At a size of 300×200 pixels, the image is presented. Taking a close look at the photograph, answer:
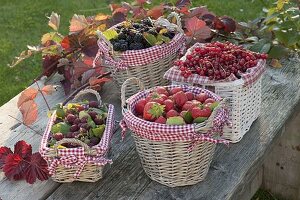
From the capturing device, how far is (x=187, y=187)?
1687 mm

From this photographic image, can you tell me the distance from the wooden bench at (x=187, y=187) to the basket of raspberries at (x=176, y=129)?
5 cm

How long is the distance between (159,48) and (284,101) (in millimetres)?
517

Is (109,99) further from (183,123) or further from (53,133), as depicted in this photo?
(183,123)

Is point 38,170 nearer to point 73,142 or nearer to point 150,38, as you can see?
point 73,142

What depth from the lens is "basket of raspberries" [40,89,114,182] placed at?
1615 mm

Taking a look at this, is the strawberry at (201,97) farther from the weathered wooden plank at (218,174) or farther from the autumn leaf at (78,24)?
the autumn leaf at (78,24)

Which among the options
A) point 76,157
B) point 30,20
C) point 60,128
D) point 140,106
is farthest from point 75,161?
point 30,20

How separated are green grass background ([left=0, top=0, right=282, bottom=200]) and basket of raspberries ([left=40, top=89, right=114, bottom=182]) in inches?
74.1

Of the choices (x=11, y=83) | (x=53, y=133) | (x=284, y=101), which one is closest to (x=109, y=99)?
(x=53, y=133)

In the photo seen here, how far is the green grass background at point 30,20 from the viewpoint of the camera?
3.81 metres

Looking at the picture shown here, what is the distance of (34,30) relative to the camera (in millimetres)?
4312

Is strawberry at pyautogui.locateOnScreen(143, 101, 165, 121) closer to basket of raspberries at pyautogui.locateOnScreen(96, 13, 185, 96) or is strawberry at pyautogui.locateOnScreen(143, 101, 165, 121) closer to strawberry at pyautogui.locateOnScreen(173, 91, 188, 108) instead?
strawberry at pyautogui.locateOnScreen(173, 91, 188, 108)

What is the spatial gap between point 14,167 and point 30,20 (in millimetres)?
2832

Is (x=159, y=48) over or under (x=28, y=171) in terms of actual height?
over
